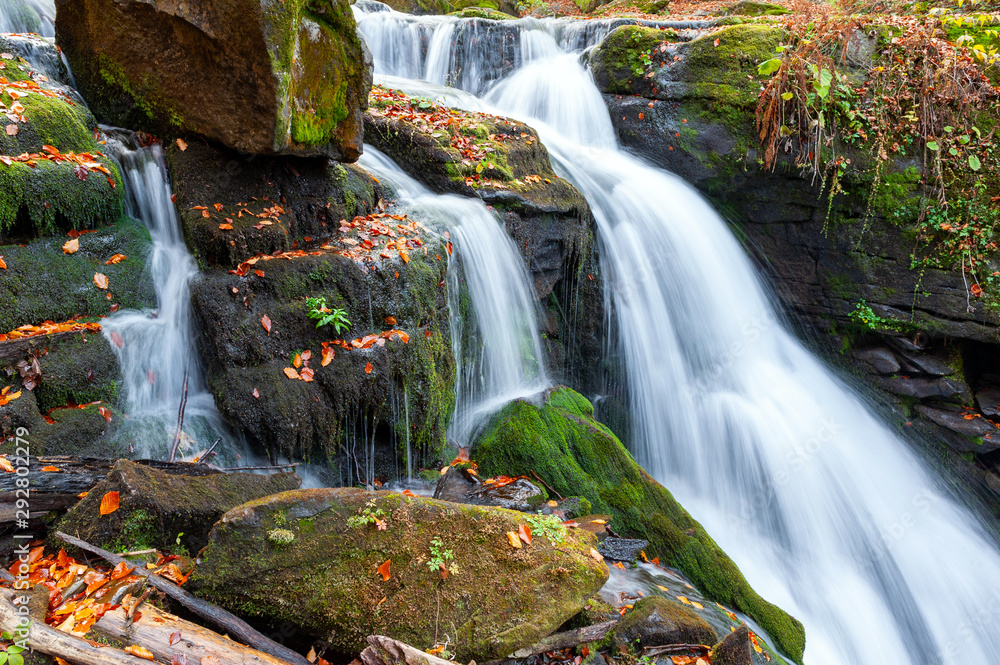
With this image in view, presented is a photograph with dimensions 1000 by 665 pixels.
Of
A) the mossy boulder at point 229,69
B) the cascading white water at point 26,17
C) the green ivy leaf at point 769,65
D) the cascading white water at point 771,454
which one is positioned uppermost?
the green ivy leaf at point 769,65

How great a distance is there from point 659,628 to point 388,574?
67.2 inches

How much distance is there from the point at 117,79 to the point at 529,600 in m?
5.36

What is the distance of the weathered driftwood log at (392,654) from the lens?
2.21 metres

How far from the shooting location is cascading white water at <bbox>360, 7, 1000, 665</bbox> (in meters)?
5.67

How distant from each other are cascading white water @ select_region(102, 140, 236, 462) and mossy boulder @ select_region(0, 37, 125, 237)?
8.9 inches

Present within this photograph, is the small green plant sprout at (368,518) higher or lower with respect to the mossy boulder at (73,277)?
lower

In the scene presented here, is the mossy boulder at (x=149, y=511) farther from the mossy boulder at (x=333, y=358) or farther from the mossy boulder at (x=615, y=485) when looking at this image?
the mossy boulder at (x=615, y=485)

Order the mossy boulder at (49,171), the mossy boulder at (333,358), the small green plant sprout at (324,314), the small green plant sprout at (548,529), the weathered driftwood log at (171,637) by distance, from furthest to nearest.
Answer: the small green plant sprout at (324,314) → the mossy boulder at (333,358) → the mossy boulder at (49,171) → the small green plant sprout at (548,529) → the weathered driftwood log at (171,637)

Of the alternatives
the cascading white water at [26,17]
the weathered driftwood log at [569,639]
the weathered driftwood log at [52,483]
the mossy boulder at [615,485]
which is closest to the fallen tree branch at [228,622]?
the weathered driftwood log at [52,483]

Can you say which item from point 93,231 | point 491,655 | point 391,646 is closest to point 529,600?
point 491,655

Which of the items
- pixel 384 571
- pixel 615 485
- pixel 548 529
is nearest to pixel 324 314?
pixel 384 571

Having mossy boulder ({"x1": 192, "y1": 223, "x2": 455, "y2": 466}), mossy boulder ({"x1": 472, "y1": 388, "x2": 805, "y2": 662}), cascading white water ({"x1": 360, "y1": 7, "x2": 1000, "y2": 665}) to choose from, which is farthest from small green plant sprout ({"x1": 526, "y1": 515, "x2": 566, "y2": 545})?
cascading white water ({"x1": 360, "y1": 7, "x2": 1000, "y2": 665})

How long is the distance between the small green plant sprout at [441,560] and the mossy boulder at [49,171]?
3.83 m

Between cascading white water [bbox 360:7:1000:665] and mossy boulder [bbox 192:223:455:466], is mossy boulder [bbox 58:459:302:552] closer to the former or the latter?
mossy boulder [bbox 192:223:455:466]
